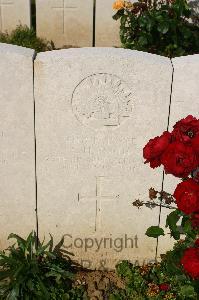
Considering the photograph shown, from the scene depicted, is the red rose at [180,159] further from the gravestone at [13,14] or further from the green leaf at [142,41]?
the gravestone at [13,14]

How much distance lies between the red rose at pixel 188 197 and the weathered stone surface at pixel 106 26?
16.4ft

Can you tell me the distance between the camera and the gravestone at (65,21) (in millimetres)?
7016

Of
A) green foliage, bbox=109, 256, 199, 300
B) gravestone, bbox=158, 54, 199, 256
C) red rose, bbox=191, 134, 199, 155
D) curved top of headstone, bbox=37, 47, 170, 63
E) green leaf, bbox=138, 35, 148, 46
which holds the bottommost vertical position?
green foliage, bbox=109, 256, 199, 300

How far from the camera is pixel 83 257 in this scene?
379 cm

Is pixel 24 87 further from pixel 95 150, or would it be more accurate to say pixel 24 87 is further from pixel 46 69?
pixel 95 150

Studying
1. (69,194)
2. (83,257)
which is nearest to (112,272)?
(83,257)

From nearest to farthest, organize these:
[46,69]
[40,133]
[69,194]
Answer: [46,69], [40,133], [69,194]

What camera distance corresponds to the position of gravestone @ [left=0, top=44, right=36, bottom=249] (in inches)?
120

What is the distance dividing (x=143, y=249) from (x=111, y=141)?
0.96m

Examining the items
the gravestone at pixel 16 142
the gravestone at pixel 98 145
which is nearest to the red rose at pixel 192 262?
the gravestone at pixel 98 145

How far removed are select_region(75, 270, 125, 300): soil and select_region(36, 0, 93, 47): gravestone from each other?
14.0 ft

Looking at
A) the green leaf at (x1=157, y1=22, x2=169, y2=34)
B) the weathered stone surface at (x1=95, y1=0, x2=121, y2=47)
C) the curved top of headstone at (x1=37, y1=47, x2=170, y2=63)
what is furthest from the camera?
the weathered stone surface at (x1=95, y1=0, x2=121, y2=47)

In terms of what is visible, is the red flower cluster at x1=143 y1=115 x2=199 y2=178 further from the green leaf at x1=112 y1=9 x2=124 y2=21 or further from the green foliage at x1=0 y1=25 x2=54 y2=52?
the green foliage at x1=0 y1=25 x2=54 y2=52

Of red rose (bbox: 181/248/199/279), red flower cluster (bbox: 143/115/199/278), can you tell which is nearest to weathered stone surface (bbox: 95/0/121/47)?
red flower cluster (bbox: 143/115/199/278)
